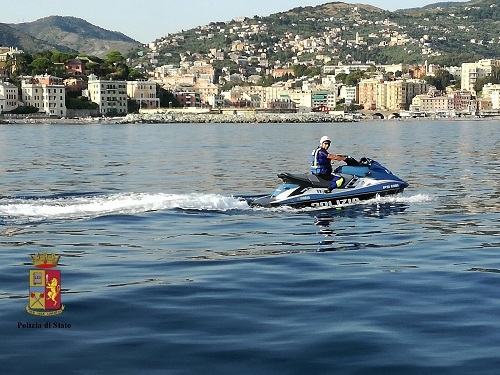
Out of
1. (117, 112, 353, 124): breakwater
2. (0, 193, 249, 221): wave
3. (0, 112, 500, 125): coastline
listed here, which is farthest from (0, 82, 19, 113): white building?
(0, 193, 249, 221): wave

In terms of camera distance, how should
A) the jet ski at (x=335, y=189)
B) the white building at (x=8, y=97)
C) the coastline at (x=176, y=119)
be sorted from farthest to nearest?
the white building at (x=8, y=97) → the coastline at (x=176, y=119) → the jet ski at (x=335, y=189)

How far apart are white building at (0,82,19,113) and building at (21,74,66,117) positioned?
219cm

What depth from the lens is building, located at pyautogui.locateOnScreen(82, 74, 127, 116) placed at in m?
190

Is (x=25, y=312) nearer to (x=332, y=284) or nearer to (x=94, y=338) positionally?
(x=94, y=338)

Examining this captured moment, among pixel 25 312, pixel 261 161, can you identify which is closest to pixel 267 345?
pixel 25 312

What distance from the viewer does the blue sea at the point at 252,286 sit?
8891 mm

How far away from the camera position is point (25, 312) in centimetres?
1033

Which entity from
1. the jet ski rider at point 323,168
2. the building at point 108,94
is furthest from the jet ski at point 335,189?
the building at point 108,94

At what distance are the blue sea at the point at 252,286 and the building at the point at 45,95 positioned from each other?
6274 inches

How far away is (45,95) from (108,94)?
16342 mm

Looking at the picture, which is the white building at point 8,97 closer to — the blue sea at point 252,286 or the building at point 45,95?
the building at point 45,95

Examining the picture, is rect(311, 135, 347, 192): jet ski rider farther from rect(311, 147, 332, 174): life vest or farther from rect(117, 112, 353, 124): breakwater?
rect(117, 112, 353, 124): breakwater

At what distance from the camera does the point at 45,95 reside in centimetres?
17875

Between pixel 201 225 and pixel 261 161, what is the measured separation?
24.7 metres
